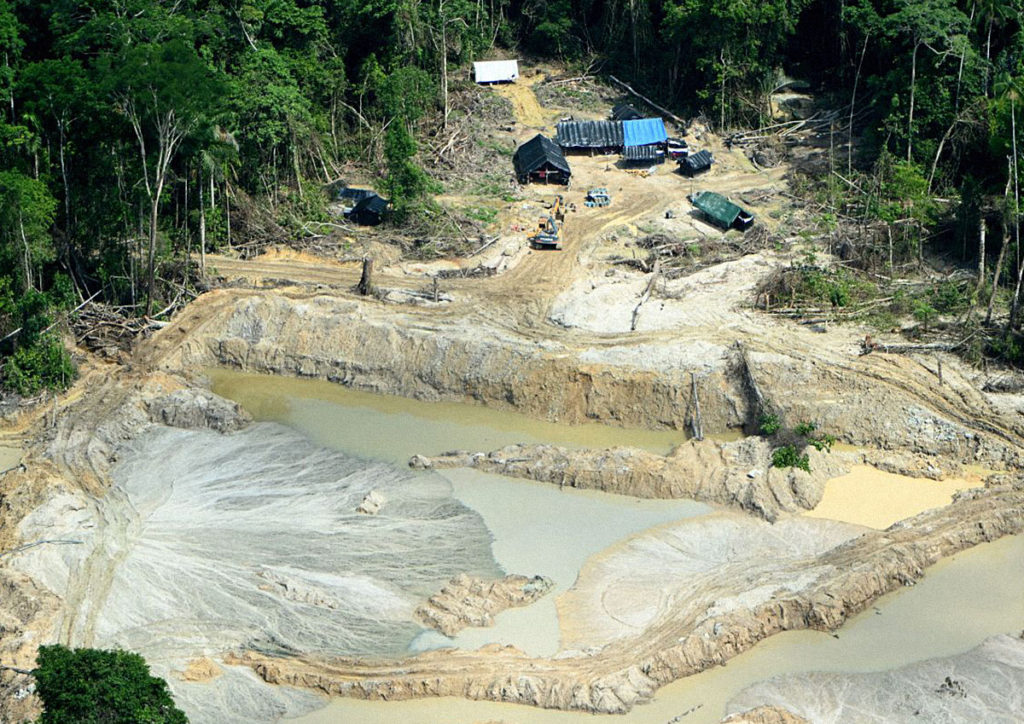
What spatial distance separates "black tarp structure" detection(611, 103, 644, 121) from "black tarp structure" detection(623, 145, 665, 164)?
2382 mm

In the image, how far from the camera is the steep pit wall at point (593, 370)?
41.1 m

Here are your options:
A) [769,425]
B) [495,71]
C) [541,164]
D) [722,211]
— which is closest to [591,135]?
[541,164]

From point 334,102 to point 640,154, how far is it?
44.2 feet

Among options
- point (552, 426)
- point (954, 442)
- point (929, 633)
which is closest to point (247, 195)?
point (552, 426)

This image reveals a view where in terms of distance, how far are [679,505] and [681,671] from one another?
754cm

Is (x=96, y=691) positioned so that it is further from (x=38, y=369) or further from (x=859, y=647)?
(x=38, y=369)

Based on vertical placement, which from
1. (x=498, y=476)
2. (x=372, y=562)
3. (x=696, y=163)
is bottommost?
(x=372, y=562)

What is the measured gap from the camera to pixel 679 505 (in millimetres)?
38531

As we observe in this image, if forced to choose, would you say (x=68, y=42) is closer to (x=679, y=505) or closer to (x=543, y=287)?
(x=543, y=287)

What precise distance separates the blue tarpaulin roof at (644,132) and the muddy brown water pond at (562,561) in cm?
1885

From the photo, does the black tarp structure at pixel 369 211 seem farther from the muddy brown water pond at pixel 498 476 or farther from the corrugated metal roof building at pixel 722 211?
the corrugated metal roof building at pixel 722 211

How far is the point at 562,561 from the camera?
3591 cm

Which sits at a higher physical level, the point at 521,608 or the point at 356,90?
the point at 356,90

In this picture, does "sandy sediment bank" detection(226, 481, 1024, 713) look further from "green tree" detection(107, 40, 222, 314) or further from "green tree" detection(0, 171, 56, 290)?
"green tree" detection(107, 40, 222, 314)
